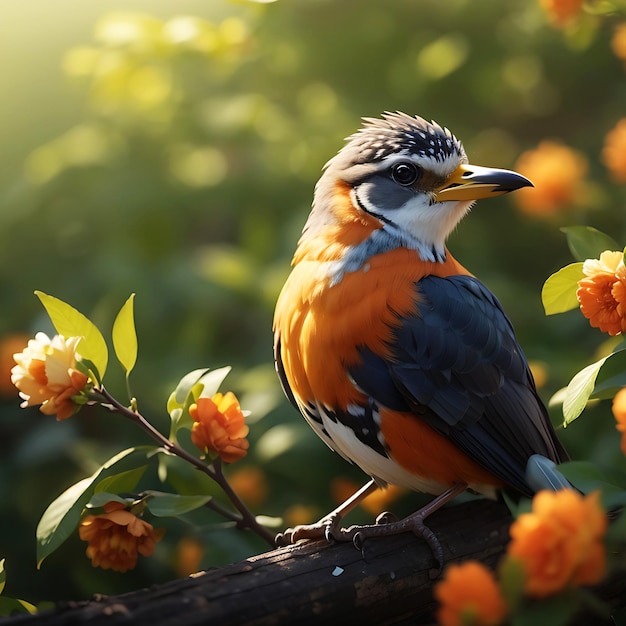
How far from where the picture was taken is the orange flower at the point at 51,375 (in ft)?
7.30

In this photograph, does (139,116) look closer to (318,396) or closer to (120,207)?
(120,207)

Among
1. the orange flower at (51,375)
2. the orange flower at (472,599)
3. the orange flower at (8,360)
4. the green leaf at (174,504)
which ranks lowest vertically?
the orange flower at (472,599)

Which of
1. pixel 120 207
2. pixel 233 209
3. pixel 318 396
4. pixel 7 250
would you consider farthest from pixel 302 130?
pixel 318 396

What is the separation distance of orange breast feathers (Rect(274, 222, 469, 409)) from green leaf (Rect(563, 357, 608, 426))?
64 cm

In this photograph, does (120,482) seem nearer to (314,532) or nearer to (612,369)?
(314,532)

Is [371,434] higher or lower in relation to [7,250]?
lower

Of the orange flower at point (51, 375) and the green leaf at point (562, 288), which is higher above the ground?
the orange flower at point (51, 375)

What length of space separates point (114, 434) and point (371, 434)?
1649 millimetres

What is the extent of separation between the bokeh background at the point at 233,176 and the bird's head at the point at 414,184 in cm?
67

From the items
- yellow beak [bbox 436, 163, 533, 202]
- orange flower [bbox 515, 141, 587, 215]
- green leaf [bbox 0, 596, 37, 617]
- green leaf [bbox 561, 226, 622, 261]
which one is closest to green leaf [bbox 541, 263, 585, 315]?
green leaf [bbox 561, 226, 622, 261]

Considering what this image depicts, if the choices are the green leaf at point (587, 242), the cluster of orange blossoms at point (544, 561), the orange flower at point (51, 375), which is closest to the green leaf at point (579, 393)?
the green leaf at point (587, 242)

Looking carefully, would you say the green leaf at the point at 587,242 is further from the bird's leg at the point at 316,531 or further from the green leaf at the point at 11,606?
the green leaf at the point at 11,606

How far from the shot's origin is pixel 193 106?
4.53 metres

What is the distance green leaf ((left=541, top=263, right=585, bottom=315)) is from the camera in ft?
7.53
